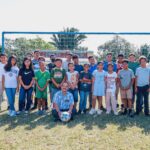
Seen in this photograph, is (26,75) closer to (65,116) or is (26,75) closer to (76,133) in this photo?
(65,116)

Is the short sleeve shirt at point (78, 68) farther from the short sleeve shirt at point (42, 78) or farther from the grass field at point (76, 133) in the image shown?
the grass field at point (76, 133)

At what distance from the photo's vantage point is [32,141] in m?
6.39

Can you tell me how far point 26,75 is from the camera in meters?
9.04

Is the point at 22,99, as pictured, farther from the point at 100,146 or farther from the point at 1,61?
the point at 100,146

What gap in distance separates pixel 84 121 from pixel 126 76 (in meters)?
1.82

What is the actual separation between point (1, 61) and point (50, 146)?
4.43 m

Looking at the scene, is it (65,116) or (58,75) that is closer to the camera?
(65,116)

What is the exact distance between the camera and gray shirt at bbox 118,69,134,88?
29.1 feet

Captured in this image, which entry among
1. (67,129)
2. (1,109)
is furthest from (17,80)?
(67,129)

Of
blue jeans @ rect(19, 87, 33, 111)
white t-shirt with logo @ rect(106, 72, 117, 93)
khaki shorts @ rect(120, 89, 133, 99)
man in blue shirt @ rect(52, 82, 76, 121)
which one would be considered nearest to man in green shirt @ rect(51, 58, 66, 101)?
man in blue shirt @ rect(52, 82, 76, 121)

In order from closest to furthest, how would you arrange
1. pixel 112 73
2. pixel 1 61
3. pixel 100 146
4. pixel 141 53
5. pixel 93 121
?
pixel 100 146 < pixel 93 121 < pixel 112 73 < pixel 1 61 < pixel 141 53

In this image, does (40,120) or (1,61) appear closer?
(40,120)

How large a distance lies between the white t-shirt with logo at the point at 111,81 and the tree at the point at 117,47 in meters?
2.82

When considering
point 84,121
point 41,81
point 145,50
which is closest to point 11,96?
point 41,81
